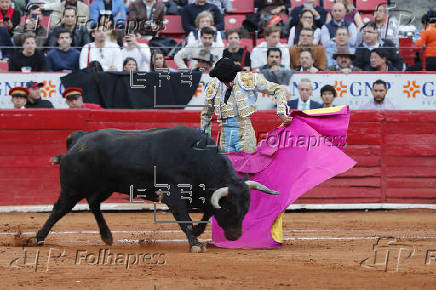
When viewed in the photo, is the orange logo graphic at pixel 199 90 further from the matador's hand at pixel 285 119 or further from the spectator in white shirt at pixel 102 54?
the matador's hand at pixel 285 119

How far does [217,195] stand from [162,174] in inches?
21.1

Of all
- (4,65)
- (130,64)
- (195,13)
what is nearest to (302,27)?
(195,13)

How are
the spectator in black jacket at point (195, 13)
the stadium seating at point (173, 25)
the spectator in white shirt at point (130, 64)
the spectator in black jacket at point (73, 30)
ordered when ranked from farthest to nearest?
1. the stadium seating at point (173, 25)
2. the spectator in black jacket at point (195, 13)
3. the spectator in black jacket at point (73, 30)
4. the spectator in white shirt at point (130, 64)

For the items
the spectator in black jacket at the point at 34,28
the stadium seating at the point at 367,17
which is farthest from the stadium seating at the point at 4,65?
the stadium seating at the point at 367,17

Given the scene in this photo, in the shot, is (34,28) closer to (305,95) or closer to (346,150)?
(305,95)

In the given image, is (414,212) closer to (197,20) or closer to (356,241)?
Result: (356,241)

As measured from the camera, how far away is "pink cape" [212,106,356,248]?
647cm

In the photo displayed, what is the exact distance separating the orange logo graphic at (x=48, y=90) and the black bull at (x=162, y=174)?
3510 mm

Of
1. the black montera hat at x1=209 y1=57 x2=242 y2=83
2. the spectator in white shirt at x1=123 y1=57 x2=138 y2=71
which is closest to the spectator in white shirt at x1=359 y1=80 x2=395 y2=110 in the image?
the spectator in white shirt at x1=123 y1=57 x2=138 y2=71

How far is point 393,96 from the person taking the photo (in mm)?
9727

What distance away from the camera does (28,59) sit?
32.6 feet

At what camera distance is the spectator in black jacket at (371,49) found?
32.5 ft

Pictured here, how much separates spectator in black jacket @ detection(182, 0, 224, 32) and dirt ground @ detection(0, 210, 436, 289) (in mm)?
4301

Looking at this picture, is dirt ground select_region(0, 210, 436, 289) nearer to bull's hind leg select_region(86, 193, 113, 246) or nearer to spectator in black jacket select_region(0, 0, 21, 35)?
bull's hind leg select_region(86, 193, 113, 246)
